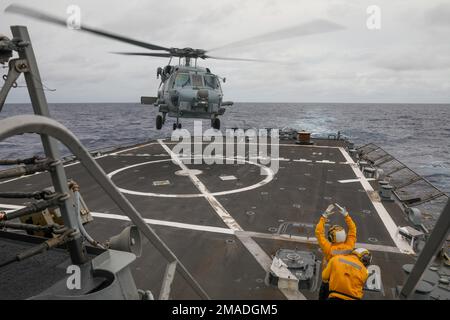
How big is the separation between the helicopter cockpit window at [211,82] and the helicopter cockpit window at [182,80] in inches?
52.7

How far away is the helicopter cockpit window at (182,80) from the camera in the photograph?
22984mm

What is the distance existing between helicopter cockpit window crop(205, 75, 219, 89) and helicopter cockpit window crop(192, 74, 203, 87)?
47 cm

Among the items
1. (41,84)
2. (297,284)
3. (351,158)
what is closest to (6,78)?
(41,84)

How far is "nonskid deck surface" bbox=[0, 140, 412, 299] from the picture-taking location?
8.63 m

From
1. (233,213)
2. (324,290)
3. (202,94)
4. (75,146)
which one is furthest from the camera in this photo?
(202,94)

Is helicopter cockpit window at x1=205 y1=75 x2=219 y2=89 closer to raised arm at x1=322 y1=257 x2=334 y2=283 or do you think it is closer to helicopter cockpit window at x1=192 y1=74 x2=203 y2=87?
helicopter cockpit window at x1=192 y1=74 x2=203 y2=87

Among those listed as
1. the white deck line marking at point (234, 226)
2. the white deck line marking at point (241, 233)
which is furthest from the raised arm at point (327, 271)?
the white deck line marking at point (241, 233)

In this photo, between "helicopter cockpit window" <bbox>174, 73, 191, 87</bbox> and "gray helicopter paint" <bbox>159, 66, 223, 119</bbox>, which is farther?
"helicopter cockpit window" <bbox>174, 73, 191, 87</bbox>

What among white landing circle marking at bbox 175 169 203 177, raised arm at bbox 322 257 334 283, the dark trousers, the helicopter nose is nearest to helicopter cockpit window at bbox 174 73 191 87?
the helicopter nose

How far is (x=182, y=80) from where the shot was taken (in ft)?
75.7

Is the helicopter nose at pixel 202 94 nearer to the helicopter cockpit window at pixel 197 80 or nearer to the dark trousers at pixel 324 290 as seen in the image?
the helicopter cockpit window at pixel 197 80

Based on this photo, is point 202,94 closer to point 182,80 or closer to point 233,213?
point 182,80

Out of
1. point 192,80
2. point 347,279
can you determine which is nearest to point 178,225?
point 347,279

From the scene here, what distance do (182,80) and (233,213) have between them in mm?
13190
